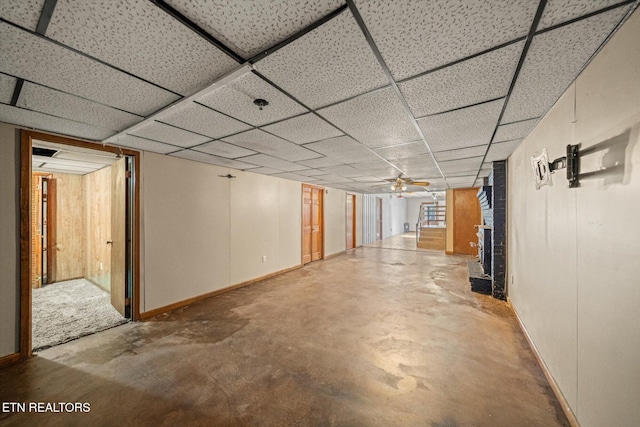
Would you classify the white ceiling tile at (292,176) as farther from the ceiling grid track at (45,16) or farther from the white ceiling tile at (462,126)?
the ceiling grid track at (45,16)

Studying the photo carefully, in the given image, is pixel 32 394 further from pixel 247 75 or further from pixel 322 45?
pixel 322 45

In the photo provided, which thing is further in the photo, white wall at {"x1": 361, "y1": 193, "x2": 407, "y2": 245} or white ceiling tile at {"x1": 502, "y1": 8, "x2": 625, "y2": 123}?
white wall at {"x1": 361, "y1": 193, "x2": 407, "y2": 245}

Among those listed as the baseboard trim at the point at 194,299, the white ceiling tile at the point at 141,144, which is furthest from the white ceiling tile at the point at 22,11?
the baseboard trim at the point at 194,299

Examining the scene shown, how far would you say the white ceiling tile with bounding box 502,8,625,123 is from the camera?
3.54ft

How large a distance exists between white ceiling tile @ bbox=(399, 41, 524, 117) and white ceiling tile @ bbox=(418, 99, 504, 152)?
164 mm

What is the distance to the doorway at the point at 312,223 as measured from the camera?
6.66 m

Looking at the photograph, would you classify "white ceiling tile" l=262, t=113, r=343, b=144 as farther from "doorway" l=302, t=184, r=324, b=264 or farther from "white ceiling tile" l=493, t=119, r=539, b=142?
"doorway" l=302, t=184, r=324, b=264

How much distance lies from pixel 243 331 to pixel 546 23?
11.5 ft

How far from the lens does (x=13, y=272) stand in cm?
231

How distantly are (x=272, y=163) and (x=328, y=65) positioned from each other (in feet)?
9.16

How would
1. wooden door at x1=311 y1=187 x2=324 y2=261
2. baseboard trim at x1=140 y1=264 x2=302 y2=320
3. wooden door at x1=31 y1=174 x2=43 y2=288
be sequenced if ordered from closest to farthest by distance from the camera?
baseboard trim at x1=140 y1=264 x2=302 y2=320
wooden door at x1=31 y1=174 x2=43 y2=288
wooden door at x1=311 y1=187 x2=324 y2=261

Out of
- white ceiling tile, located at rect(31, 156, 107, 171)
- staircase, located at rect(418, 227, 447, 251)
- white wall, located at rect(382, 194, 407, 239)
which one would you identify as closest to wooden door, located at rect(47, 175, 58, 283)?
white ceiling tile, located at rect(31, 156, 107, 171)

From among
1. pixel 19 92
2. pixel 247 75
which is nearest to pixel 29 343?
pixel 19 92

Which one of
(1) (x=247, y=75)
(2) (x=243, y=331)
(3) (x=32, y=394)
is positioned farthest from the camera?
(2) (x=243, y=331)
